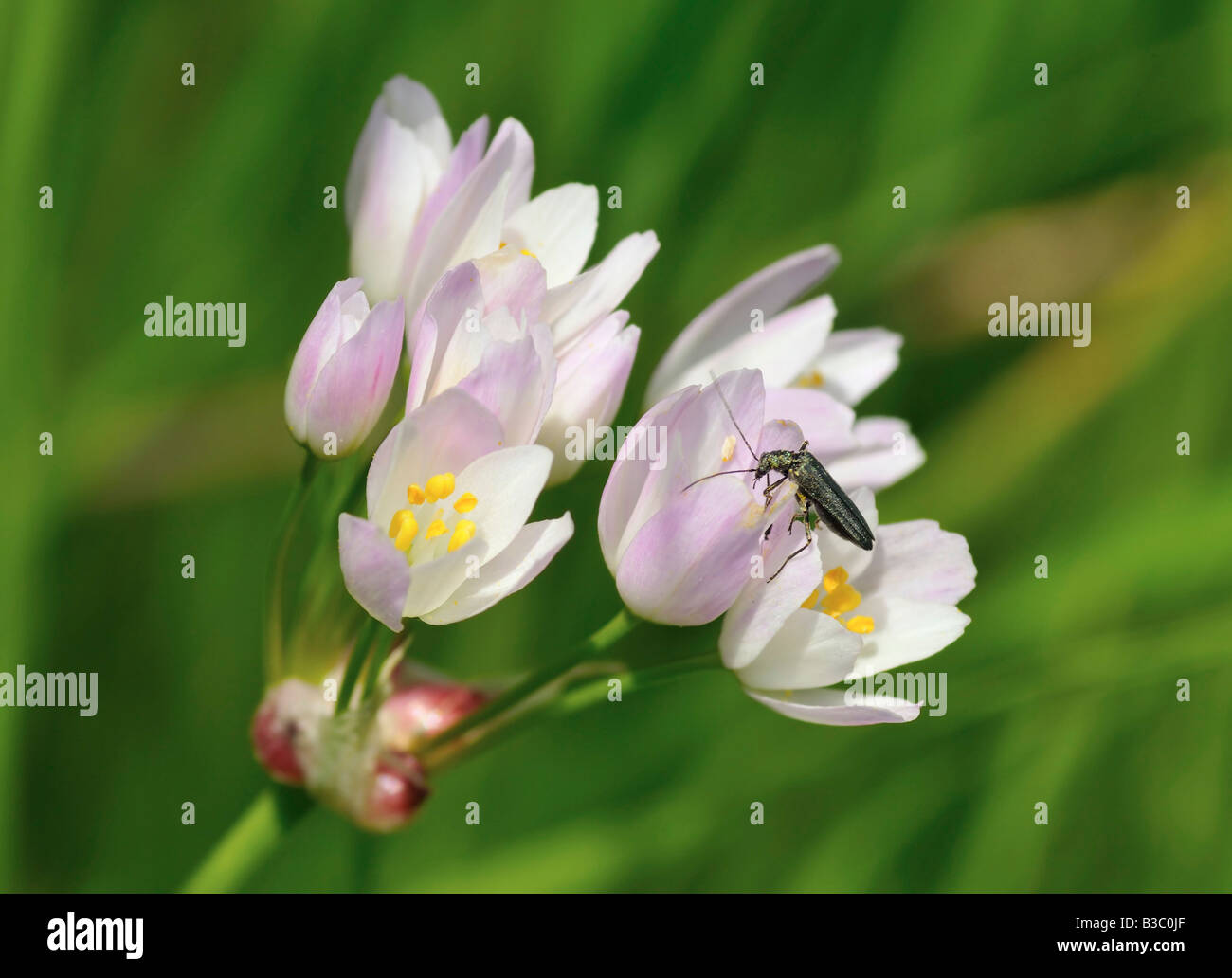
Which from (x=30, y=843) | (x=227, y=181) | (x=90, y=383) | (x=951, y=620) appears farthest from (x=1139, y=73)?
(x=30, y=843)

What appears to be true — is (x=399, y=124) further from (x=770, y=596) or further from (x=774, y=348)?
(x=770, y=596)

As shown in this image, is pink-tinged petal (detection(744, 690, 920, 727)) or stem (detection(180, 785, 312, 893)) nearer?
pink-tinged petal (detection(744, 690, 920, 727))

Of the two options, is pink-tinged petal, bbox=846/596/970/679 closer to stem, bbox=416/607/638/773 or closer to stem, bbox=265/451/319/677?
stem, bbox=416/607/638/773

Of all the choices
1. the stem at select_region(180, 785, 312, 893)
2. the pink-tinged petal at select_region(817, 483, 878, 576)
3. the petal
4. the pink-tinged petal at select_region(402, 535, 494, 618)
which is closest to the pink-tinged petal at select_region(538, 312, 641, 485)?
the petal

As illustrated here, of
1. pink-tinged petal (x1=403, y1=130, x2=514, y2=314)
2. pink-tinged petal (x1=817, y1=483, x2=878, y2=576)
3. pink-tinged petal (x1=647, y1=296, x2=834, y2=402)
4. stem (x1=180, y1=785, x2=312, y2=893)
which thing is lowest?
stem (x1=180, y1=785, x2=312, y2=893)

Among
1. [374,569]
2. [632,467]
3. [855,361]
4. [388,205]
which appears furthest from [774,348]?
[374,569]

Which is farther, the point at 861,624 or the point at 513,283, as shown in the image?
the point at 861,624

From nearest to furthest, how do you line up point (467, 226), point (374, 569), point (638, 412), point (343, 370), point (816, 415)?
point (374, 569)
point (343, 370)
point (467, 226)
point (816, 415)
point (638, 412)
